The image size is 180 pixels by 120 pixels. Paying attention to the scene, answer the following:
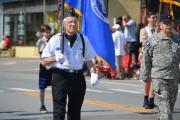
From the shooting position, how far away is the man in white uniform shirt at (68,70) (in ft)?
27.0

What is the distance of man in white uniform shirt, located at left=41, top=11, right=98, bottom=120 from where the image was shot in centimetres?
823

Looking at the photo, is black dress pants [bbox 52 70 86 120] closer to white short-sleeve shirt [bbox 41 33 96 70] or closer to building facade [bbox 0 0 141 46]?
white short-sleeve shirt [bbox 41 33 96 70]

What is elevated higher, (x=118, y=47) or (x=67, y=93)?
(x=118, y=47)

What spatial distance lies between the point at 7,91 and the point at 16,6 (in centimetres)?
2076

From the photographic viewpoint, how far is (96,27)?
11445 millimetres

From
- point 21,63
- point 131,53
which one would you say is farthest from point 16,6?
point 131,53

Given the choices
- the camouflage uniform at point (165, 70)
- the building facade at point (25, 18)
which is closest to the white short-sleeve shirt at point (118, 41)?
the building facade at point (25, 18)

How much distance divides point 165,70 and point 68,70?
5.09 feet

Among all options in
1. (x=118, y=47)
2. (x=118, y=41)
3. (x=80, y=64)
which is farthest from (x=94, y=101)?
(x=118, y=41)

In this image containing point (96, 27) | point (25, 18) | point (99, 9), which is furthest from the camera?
point (25, 18)

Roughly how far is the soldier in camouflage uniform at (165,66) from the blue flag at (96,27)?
2.18 metres

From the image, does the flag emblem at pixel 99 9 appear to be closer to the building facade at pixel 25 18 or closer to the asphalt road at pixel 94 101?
the asphalt road at pixel 94 101

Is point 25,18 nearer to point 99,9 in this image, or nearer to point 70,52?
point 99,9

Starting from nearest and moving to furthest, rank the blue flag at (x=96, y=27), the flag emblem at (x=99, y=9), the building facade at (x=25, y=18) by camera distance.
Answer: the blue flag at (x=96, y=27), the flag emblem at (x=99, y=9), the building facade at (x=25, y=18)
